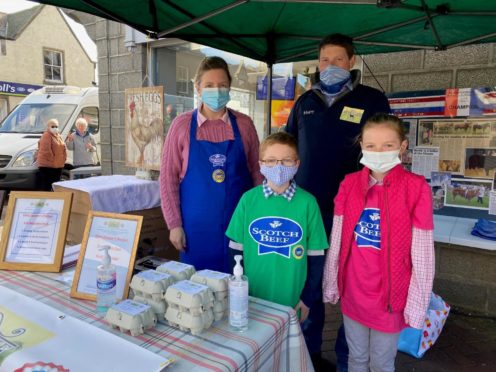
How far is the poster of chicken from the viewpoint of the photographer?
4.05 m

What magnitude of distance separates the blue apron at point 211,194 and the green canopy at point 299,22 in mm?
826

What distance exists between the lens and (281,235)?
1.61 meters

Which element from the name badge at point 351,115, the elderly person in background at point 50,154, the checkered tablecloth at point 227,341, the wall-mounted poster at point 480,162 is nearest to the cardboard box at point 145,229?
the checkered tablecloth at point 227,341

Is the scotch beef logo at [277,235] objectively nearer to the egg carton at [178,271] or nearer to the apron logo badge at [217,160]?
the egg carton at [178,271]

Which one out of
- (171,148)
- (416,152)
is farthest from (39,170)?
(416,152)

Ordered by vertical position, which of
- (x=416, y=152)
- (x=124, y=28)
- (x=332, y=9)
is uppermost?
(x=124, y=28)

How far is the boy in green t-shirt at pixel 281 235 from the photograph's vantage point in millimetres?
1612

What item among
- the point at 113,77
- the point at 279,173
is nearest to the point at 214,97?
the point at 279,173

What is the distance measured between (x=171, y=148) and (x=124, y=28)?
4.39 m

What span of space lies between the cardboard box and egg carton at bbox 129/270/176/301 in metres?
1.65

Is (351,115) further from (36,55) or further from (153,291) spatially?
(36,55)

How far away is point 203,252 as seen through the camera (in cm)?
204

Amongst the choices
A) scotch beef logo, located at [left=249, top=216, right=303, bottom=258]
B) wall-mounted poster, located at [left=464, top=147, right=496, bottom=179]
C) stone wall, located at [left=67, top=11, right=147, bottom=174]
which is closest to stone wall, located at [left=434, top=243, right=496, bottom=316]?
wall-mounted poster, located at [left=464, top=147, right=496, bottom=179]

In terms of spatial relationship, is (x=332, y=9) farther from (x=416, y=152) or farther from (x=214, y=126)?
(x=416, y=152)
